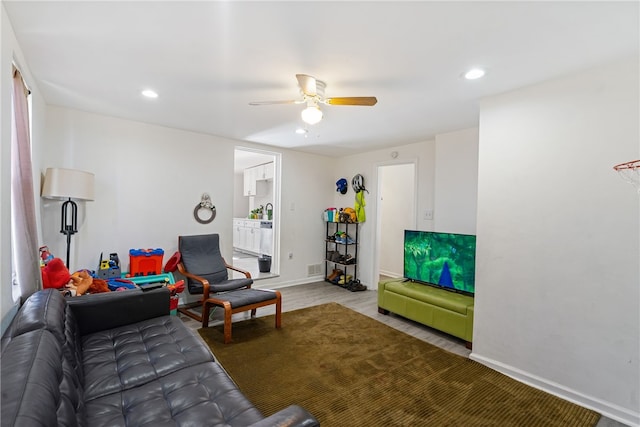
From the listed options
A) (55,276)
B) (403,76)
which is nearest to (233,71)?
(403,76)

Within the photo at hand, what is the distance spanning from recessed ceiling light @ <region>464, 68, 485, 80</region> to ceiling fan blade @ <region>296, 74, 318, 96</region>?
1145 millimetres

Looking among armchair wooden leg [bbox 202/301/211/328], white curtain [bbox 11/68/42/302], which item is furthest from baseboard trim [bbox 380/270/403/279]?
white curtain [bbox 11/68/42/302]

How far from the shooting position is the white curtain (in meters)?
1.80

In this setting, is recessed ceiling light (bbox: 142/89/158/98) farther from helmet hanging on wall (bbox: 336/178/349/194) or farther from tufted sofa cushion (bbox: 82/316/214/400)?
helmet hanging on wall (bbox: 336/178/349/194)

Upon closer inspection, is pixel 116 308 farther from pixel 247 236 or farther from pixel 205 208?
pixel 247 236

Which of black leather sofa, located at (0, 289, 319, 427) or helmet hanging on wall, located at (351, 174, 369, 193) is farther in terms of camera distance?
helmet hanging on wall, located at (351, 174, 369, 193)

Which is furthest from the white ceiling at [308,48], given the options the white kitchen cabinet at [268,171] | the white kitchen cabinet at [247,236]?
the white kitchen cabinet at [247,236]

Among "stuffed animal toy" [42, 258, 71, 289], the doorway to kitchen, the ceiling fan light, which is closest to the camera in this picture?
the ceiling fan light

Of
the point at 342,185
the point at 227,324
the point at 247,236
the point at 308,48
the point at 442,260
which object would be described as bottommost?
the point at 227,324

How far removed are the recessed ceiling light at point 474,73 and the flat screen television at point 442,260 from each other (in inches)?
66.7

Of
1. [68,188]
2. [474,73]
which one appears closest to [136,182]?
[68,188]

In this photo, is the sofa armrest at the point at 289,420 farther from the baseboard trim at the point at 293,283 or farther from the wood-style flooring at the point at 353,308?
the baseboard trim at the point at 293,283

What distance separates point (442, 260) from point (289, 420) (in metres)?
2.88

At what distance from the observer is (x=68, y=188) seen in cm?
276
